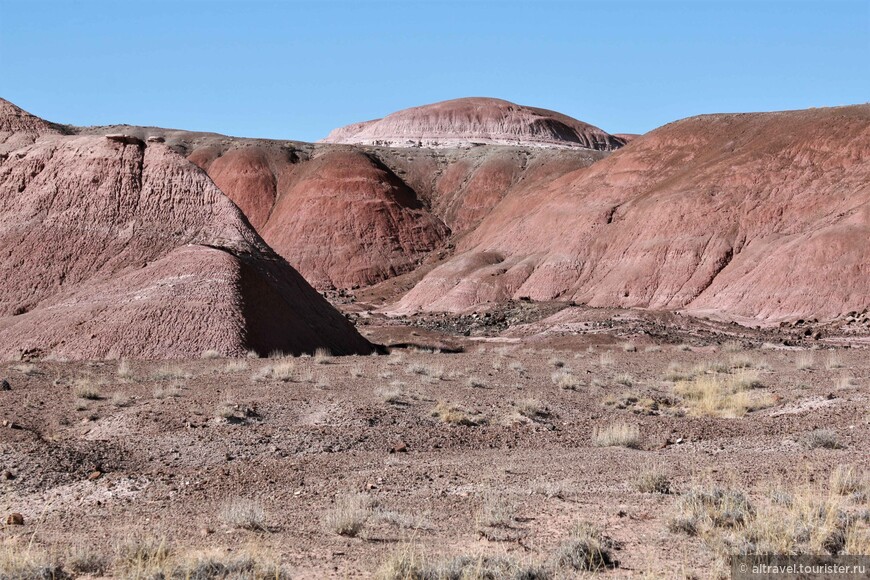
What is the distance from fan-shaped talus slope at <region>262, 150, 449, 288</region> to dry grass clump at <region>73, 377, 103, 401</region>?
4956cm

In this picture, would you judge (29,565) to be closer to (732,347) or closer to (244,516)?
(244,516)

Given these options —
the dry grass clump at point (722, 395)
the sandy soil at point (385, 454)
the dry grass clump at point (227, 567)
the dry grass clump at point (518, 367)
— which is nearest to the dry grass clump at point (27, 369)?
the sandy soil at point (385, 454)

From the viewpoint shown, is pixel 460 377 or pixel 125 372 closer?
pixel 125 372

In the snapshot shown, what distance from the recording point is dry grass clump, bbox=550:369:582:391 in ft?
62.4

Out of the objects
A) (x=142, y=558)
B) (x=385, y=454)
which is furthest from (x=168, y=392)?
(x=142, y=558)

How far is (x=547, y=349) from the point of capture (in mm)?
29859

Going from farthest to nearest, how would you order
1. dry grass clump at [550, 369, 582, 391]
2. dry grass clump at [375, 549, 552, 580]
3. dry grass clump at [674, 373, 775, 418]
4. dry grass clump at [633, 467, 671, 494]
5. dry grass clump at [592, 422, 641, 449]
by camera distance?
1. dry grass clump at [550, 369, 582, 391]
2. dry grass clump at [674, 373, 775, 418]
3. dry grass clump at [592, 422, 641, 449]
4. dry grass clump at [633, 467, 671, 494]
5. dry grass clump at [375, 549, 552, 580]

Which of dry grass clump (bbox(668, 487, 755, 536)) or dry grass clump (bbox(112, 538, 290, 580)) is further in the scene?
dry grass clump (bbox(668, 487, 755, 536))

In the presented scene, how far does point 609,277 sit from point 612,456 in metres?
37.3

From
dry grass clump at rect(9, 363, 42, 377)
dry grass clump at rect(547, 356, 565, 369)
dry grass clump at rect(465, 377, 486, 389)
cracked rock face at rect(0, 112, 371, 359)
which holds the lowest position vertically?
dry grass clump at rect(9, 363, 42, 377)

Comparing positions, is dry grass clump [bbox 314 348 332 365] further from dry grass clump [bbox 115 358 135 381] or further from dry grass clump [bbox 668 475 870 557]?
dry grass clump [bbox 668 475 870 557]

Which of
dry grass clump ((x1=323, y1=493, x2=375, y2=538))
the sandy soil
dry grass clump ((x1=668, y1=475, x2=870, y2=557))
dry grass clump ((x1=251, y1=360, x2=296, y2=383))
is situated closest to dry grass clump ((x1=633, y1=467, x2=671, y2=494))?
the sandy soil

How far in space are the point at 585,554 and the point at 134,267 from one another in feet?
72.2

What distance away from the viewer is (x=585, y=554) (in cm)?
685
